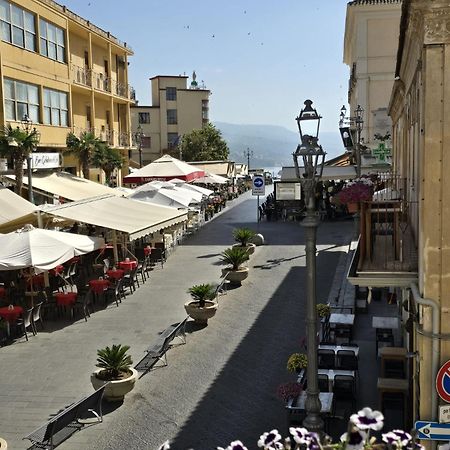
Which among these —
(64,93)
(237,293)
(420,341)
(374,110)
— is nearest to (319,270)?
(237,293)

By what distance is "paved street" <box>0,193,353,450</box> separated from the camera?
9930mm

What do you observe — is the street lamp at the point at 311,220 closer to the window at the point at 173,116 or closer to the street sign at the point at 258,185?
the street sign at the point at 258,185

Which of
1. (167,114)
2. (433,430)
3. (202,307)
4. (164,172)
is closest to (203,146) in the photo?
(167,114)

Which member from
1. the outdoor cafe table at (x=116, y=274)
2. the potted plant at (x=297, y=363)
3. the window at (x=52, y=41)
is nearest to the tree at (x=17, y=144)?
the outdoor cafe table at (x=116, y=274)

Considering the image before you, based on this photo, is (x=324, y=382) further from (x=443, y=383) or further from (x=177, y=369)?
(x=443, y=383)

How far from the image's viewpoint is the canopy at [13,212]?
60.1ft

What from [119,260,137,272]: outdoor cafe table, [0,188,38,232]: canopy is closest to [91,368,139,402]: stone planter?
[0,188,38,232]: canopy

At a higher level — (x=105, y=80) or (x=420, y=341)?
(x=105, y=80)

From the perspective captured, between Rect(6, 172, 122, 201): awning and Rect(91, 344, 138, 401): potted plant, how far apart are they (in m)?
15.5

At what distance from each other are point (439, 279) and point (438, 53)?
97.0 inches

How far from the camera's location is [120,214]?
19609 mm

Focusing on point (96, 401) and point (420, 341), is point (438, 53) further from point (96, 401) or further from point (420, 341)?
point (96, 401)

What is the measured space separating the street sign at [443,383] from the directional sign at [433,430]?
0.30 m

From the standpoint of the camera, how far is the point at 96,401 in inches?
397
